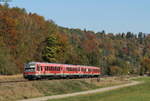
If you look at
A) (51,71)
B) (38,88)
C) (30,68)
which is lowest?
(38,88)

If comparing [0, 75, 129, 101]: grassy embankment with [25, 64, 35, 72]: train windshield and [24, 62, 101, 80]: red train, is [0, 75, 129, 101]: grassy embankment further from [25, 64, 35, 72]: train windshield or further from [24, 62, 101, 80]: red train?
[25, 64, 35, 72]: train windshield

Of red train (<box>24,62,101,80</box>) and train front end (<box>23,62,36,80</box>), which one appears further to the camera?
red train (<box>24,62,101,80</box>)

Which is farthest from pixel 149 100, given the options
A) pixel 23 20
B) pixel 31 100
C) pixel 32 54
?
pixel 23 20

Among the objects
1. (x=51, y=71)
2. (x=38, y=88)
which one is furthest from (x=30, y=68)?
(x=38, y=88)

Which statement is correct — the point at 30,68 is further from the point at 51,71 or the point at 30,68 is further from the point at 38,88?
the point at 38,88

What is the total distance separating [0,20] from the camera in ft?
299

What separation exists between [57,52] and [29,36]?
343 inches

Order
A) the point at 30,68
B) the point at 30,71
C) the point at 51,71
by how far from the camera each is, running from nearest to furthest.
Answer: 1. the point at 30,71
2. the point at 30,68
3. the point at 51,71

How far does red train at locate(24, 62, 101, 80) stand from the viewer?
57969 mm

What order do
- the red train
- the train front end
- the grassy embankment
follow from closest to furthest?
the grassy embankment < the train front end < the red train

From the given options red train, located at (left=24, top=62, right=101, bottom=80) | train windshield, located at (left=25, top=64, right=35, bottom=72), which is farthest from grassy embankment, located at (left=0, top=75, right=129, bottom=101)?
train windshield, located at (left=25, top=64, right=35, bottom=72)

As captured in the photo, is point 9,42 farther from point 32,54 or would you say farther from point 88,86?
point 88,86

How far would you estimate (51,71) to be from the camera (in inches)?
2488

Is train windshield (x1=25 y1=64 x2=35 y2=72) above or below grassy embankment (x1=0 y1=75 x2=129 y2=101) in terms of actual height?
above
